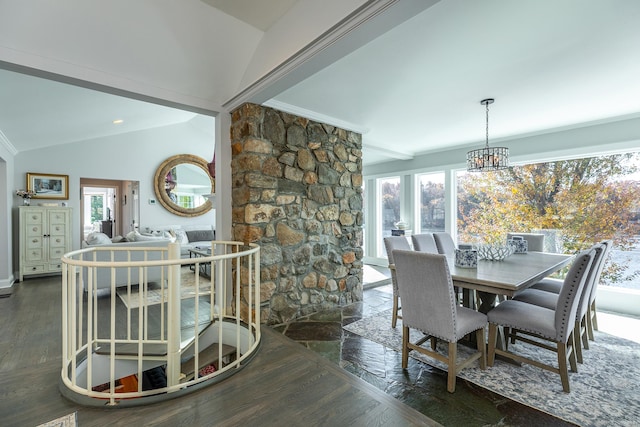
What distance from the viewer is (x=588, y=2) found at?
1.83 metres

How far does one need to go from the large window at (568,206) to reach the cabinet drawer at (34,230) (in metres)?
7.70

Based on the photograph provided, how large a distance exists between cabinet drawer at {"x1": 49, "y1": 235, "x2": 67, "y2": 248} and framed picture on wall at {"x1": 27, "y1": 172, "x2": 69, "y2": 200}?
95 centimetres

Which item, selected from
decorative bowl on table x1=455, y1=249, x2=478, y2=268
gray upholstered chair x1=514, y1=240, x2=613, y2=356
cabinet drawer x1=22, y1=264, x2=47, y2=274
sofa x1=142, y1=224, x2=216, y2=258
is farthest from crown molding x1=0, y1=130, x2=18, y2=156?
gray upholstered chair x1=514, y1=240, x2=613, y2=356

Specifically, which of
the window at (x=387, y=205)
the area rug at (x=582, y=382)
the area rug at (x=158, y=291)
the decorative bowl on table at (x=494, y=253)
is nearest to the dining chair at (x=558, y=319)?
the area rug at (x=582, y=382)

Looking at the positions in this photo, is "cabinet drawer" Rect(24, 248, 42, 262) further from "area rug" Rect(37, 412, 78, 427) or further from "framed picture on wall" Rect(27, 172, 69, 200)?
"area rug" Rect(37, 412, 78, 427)

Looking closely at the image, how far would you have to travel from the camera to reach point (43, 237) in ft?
18.5

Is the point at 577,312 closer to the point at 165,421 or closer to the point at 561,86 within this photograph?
the point at 561,86

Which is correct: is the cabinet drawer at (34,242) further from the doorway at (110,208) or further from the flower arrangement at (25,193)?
the doorway at (110,208)

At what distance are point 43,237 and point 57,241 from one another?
22 centimetres

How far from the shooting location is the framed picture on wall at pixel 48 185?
596 cm

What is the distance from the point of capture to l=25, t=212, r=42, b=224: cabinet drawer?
5.48 meters

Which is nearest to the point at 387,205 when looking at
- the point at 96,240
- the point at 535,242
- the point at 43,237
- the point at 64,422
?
the point at 535,242

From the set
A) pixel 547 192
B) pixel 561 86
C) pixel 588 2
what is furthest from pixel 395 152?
pixel 588 2

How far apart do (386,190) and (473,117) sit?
3033 millimetres
